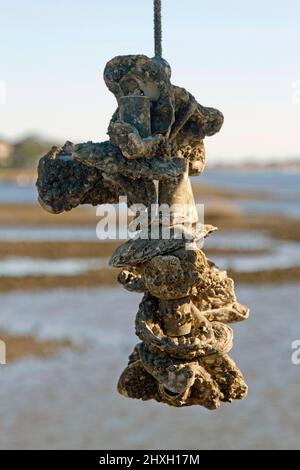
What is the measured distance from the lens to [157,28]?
3.42 metres

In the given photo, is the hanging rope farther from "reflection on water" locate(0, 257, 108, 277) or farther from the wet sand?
"reflection on water" locate(0, 257, 108, 277)

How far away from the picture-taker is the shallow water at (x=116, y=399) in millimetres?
16500

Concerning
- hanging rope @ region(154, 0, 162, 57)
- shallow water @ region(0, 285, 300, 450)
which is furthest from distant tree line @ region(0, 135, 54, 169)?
hanging rope @ region(154, 0, 162, 57)

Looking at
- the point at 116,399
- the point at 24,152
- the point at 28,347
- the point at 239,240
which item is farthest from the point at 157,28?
the point at 24,152

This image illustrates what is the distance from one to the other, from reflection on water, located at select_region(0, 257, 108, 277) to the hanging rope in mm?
29451

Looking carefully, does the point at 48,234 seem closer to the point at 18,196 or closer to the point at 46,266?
the point at 46,266

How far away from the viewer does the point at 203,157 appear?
3.54m

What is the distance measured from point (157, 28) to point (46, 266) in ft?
104

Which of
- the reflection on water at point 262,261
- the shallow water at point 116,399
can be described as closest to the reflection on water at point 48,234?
the reflection on water at point 262,261

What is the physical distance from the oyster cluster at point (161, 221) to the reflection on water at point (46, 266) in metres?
29.4

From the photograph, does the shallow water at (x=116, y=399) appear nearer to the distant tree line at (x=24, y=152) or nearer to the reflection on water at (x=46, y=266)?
the reflection on water at (x=46, y=266)

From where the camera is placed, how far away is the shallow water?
16500 millimetres

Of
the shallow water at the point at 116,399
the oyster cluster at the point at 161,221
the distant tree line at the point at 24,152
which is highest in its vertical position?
the distant tree line at the point at 24,152

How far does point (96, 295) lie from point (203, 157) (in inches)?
1020
